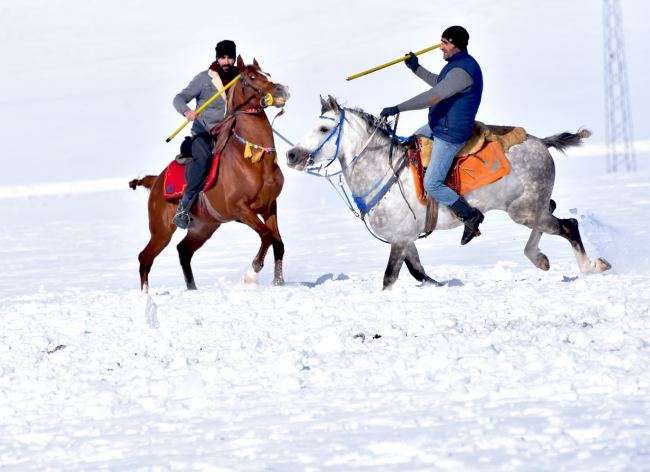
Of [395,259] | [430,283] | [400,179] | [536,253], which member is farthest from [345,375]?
[536,253]

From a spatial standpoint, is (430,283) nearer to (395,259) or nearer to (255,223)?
(395,259)

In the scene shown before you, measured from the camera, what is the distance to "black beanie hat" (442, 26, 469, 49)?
6574mm

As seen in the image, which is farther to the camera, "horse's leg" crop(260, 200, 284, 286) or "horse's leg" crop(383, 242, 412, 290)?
"horse's leg" crop(260, 200, 284, 286)

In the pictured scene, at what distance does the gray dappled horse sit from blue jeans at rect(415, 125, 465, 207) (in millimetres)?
235

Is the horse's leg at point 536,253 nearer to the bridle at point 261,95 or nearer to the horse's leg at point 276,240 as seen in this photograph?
the horse's leg at point 276,240

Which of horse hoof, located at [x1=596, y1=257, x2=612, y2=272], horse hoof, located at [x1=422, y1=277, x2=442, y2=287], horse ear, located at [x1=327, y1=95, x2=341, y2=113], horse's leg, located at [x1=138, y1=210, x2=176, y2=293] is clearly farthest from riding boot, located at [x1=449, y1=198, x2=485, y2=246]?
horse's leg, located at [x1=138, y1=210, x2=176, y2=293]

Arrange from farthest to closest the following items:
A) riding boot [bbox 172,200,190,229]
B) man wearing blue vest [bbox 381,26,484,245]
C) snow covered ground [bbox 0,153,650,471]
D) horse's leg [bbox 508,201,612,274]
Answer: riding boot [bbox 172,200,190,229] → horse's leg [bbox 508,201,612,274] → man wearing blue vest [bbox 381,26,484,245] → snow covered ground [bbox 0,153,650,471]

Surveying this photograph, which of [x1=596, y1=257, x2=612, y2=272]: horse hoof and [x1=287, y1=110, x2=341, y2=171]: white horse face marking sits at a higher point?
[x1=287, y1=110, x2=341, y2=171]: white horse face marking

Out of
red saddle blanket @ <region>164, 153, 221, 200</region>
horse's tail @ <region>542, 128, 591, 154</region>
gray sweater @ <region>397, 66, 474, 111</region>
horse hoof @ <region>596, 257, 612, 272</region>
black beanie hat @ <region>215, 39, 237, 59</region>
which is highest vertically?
black beanie hat @ <region>215, 39, 237, 59</region>

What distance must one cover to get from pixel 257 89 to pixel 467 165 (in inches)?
91.7

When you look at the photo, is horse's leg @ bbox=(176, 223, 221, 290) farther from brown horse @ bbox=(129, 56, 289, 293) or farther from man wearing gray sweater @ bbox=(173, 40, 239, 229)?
brown horse @ bbox=(129, 56, 289, 293)

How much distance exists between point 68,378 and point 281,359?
1.40 metres

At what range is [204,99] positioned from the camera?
8195 millimetres

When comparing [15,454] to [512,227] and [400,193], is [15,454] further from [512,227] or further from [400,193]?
[512,227]
